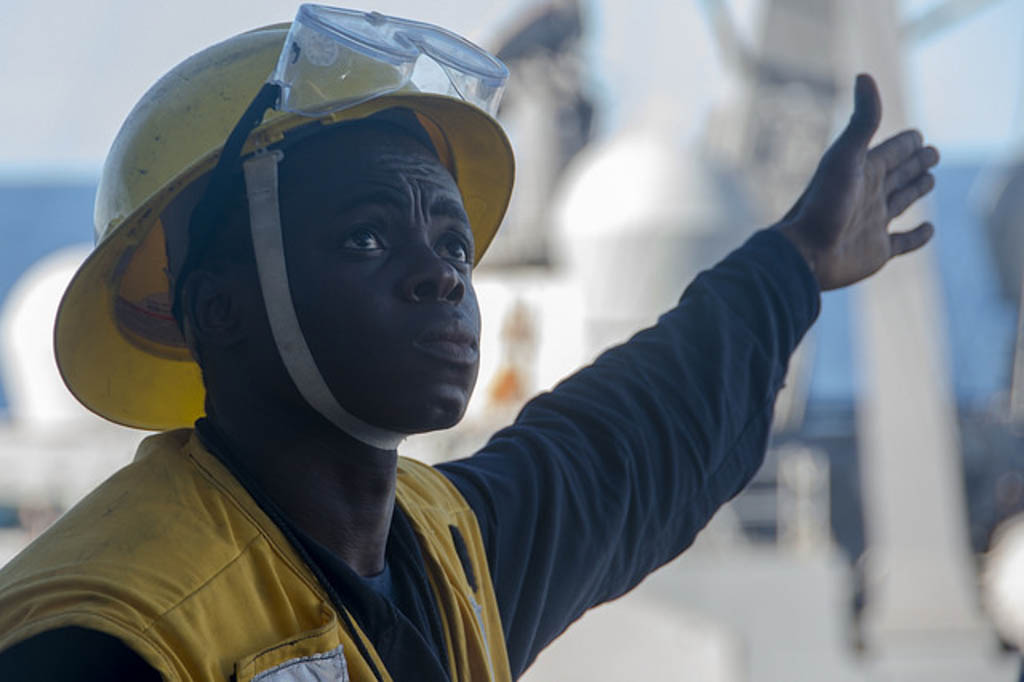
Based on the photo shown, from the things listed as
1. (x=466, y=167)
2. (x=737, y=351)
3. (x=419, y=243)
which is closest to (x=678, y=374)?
(x=737, y=351)

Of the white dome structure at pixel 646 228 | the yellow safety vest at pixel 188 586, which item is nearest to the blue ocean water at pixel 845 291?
the white dome structure at pixel 646 228

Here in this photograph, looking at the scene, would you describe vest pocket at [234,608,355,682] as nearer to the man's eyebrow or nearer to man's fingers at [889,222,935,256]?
the man's eyebrow

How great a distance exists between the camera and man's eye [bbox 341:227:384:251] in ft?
4.76

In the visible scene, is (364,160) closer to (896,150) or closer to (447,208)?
(447,208)

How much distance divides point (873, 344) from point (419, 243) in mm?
9627

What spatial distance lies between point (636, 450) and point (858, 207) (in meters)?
0.58

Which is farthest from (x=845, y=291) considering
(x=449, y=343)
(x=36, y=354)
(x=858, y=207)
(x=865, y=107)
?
(x=449, y=343)

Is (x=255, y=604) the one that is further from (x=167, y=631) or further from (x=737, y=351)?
(x=737, y=351)

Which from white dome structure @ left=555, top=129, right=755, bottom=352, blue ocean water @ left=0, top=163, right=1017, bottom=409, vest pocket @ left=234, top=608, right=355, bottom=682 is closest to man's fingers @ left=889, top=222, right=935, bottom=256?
vest pocket @ left=234, top=608, right=355, bottom=682

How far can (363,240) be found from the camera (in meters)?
1.46

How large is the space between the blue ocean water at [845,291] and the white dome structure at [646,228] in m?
16.2

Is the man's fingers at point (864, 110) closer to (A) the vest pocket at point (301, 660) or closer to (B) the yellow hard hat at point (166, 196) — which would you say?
(B) the yellow hard hat at point (166, 196)

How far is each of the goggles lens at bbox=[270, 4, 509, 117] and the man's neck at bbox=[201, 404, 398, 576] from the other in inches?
14.1

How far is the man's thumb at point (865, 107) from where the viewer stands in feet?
6.57
